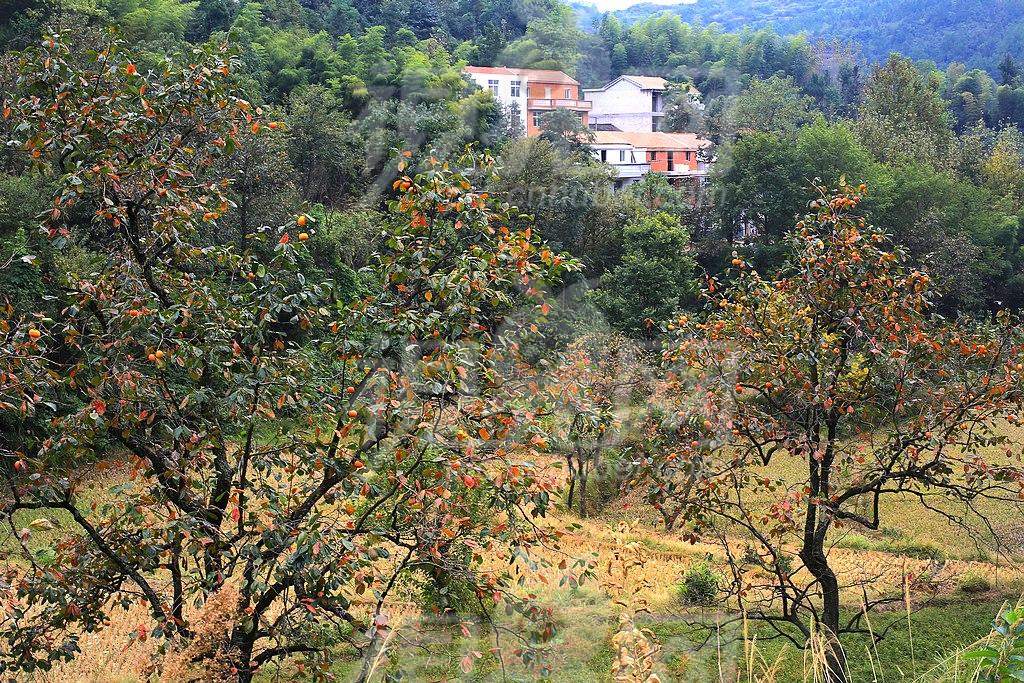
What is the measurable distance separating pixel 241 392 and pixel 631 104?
1806 inches

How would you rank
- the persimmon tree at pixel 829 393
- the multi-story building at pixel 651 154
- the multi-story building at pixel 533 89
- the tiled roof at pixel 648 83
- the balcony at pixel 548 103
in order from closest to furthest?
1. the persimmon tree at pixel 829 393
2. the multi-story building at pixel 651 154
3. the multi-story building at pixel 533 89
4. the balcony at pixel 548 103
5. the tiled roof at pixel 648 83

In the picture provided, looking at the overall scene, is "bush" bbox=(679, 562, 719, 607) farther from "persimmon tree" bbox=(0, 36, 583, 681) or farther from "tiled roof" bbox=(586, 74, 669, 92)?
"tiled roof" bbox=(586, 74, 669, 92)

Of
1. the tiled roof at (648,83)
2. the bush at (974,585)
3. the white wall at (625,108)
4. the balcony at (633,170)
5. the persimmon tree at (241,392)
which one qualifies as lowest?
the bush at (974,585)

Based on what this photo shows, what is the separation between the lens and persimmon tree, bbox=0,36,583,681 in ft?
11.9

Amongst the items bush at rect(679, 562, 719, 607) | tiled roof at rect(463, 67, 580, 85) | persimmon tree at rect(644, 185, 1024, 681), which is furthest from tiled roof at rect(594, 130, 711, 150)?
persimmon tree at rect(644, 185, 1024, 681)

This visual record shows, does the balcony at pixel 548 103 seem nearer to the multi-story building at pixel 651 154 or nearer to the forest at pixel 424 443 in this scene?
the multi-story building at pixel 651 154

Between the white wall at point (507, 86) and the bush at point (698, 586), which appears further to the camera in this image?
the white wall at point (507, 86)

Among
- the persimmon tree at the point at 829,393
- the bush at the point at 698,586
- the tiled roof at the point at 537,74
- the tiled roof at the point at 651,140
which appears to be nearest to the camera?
the persimmon tree at the point at 829,393

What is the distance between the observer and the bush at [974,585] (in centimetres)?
866

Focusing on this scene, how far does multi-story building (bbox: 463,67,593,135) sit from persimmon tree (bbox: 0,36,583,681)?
3488cm

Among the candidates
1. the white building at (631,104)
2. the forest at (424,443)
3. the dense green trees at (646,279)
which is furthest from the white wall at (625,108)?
the forest at (424,443)

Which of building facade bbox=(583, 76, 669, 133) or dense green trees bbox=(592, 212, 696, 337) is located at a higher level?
building facade bbox=(583, 76, 669, 133)

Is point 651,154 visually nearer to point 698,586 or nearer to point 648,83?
point 648,83

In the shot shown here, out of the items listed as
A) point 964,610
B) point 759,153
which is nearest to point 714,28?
point 759,153
